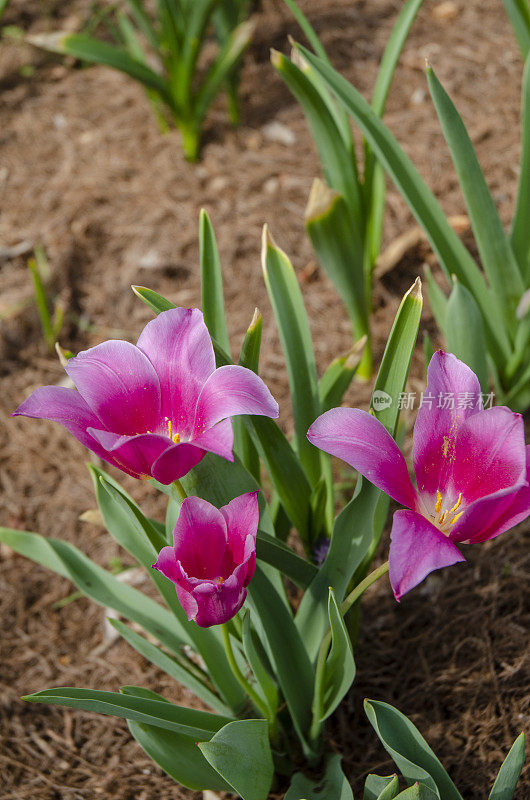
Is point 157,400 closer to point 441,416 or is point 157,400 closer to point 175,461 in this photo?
point 175,461

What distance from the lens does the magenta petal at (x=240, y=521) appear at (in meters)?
0.88

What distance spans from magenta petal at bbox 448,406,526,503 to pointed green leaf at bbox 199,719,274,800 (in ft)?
1.39

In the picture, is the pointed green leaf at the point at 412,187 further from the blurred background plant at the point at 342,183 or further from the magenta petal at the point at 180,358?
the magenta petal at the point at 180,358

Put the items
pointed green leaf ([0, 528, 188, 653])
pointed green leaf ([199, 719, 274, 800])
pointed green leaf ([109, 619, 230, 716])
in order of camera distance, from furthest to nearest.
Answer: pointed green leaf ([0, 528, 188, 653]), pointed green leaf ([109, 619, 230, 716]), pointed green leaf ([199, 719, 274, 800])

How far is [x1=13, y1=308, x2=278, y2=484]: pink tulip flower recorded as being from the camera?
83 centimetres

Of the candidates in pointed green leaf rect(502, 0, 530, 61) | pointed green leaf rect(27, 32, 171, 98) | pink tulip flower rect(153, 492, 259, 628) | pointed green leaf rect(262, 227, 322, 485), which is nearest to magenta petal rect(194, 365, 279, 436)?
pink tulip flower rect(153, 492, 259, 628)

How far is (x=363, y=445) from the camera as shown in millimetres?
858

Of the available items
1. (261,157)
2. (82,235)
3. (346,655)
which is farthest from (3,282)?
(346,655)

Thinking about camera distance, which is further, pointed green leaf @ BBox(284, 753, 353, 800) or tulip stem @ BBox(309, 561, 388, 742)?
pointed green leaf @ BBox(284, 753, 353, 800)

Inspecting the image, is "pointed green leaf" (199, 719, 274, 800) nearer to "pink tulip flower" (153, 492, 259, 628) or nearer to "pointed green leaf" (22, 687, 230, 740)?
"pointed green leaf" (22, 687, 230, 740)

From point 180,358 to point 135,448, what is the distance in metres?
0.15

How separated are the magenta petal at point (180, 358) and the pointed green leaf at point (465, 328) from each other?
0.58 metres

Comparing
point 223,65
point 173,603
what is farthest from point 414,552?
point 223,65

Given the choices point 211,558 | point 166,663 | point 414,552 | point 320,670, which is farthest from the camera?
point 166,663
